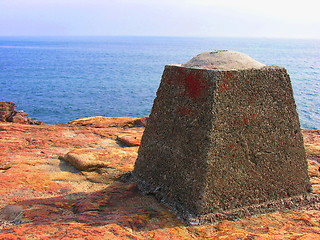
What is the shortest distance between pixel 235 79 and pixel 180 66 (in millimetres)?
826

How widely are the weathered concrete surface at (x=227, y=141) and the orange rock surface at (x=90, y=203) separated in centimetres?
23

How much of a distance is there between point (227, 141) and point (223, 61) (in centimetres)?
107

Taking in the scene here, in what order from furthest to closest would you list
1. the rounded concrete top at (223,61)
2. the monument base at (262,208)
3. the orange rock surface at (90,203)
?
the rounded concrete top at (223,61), the monument base at (262,208), the orange rock surface at (90,203)

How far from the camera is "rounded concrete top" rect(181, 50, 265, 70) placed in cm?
454

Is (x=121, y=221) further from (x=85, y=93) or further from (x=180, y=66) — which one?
(x=85, y=93)

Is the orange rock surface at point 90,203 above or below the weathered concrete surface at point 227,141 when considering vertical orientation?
below

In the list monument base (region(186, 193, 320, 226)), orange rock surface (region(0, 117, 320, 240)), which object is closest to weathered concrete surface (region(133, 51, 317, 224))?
monument base (region(186, 193, 320, 226))

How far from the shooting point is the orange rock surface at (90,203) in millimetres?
3797

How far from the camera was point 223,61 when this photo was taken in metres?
4.66

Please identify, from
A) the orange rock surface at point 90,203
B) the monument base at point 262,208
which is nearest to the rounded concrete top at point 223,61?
the monument base at point 262,208

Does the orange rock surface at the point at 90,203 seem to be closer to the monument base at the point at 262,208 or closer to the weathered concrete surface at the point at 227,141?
the monument base at the point at 262,208

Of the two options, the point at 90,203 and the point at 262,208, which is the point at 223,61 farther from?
the point at 90,203

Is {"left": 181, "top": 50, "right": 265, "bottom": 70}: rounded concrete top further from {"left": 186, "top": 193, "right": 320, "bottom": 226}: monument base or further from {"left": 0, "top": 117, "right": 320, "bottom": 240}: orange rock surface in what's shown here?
{"left": 0, "top": 117, "right": 320, "bottom": 240}: orange rock surface

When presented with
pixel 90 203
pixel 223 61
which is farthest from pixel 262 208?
pixel 90 203
